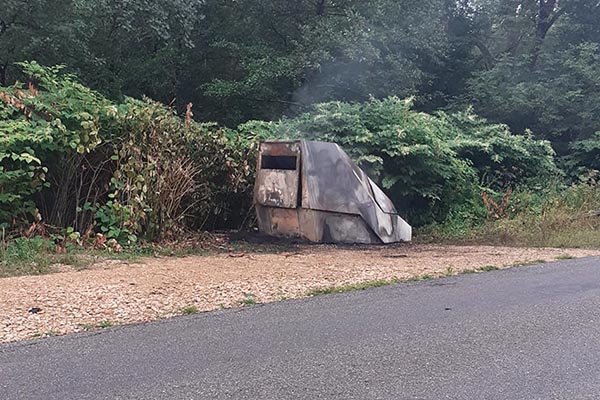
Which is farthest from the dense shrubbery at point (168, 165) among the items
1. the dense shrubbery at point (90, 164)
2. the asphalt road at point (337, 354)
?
the asphalt road at point (337, 354)

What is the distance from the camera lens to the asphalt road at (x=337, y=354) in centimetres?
385

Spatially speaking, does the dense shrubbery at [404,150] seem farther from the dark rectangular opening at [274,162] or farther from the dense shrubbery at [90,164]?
the dense shrubbery at [90,164]

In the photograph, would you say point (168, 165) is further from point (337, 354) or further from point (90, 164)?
point (337, 354)

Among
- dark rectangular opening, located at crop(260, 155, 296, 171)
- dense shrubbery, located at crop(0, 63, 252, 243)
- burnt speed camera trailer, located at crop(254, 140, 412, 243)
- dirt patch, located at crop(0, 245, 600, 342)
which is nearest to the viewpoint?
dirt patch, located at crop(0, 245, 600, 342)

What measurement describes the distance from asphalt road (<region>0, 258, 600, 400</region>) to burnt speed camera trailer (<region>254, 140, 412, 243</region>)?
4860 mm

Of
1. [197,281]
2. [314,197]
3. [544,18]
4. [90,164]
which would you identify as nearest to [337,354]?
[197,281]

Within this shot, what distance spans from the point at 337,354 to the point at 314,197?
6733 millimetres

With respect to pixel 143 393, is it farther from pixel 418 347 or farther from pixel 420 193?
pixel 420 193

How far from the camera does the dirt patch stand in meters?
5.63

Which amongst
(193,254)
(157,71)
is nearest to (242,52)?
(157,71)

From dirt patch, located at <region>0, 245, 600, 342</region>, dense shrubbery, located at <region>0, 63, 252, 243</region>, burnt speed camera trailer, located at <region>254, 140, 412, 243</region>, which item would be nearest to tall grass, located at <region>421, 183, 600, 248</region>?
dirt patch, located at <region>0, 245, 600, 342</region>

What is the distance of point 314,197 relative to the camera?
1118 cm

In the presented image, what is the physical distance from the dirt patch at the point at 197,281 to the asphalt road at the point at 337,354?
484 millimetres

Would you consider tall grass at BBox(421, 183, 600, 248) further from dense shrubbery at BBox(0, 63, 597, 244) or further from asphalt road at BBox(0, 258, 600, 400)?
asphalt road at BBox(0, 258, 600, 400)
